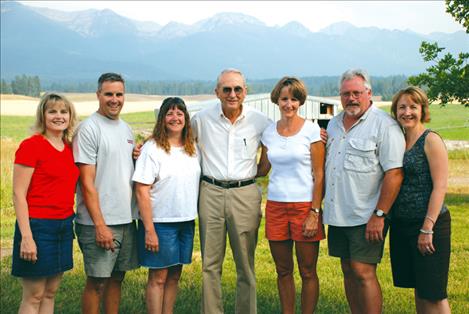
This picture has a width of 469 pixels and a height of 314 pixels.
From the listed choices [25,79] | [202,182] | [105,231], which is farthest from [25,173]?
[25,79]

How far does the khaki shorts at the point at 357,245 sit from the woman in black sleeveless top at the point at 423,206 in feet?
0.77

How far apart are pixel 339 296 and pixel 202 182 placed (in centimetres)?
279

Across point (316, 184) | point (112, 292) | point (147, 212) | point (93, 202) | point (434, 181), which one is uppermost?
point (434, 181)

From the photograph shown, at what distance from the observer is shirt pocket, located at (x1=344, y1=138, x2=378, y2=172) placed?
4.91 meters

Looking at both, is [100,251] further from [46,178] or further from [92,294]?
[46,178]

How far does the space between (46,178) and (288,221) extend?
2148mm

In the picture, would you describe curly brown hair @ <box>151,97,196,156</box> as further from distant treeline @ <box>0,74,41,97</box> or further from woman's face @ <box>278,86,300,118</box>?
distant treeline @ <box>0,74,41,97</box>

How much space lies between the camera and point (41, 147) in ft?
15.6

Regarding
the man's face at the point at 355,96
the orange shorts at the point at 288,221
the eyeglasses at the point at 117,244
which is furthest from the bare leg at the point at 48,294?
the man's face at the point at 355,96

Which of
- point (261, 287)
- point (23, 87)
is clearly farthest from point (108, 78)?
point (23, 87)

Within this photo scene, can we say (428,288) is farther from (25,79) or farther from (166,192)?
(25,79)

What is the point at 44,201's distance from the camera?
15.6ft

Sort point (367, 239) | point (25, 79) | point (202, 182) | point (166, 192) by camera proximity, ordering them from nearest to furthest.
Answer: point (367, 239)
point (166, 192)
point (202, 182)
point (25, 79)

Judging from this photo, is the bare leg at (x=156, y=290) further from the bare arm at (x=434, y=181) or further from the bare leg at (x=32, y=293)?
the bare arm at (x=434, y=181)
